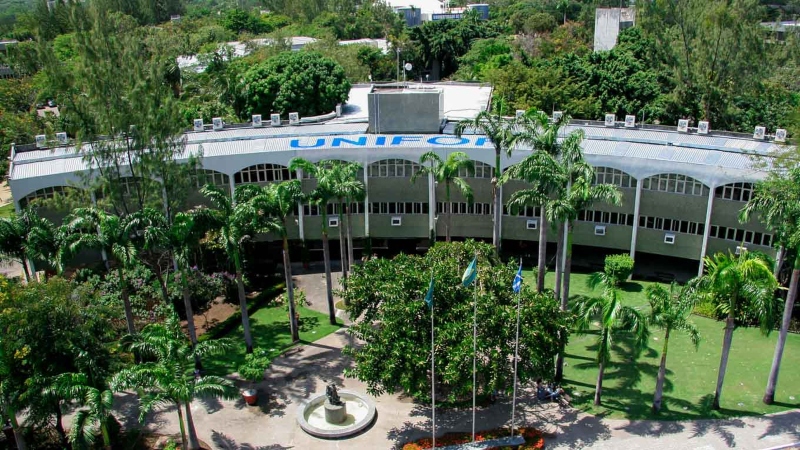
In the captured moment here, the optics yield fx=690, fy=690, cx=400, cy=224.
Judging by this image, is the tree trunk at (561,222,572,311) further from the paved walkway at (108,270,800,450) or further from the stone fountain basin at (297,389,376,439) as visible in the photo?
the stone fountain basin at (297,389,376,439)

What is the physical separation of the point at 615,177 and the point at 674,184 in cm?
367

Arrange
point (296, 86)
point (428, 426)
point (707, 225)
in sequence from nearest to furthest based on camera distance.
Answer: point (428, 426), point (707, 225), point (296, 86)

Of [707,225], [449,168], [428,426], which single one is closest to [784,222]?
[707,225]

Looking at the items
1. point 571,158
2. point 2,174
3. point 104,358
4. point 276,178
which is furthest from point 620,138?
point 2,174

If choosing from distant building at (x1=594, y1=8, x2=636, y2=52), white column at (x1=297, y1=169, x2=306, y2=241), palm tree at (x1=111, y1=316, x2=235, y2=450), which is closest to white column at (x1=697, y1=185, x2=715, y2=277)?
white column at (x1=297, y1=169, x2=306, y2=241)

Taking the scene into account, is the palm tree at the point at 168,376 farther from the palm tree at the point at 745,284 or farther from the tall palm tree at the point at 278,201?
the palm tree at the point at 745,284

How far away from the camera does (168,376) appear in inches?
1056

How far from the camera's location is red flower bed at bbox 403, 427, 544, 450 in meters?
30.3

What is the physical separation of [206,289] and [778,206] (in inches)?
1232

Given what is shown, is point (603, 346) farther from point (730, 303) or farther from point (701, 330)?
point (701, 330)

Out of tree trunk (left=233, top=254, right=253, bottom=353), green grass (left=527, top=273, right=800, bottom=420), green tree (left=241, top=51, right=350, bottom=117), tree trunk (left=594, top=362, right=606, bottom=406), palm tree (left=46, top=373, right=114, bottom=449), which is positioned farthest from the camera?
green tree (left=241, top=51, right=350, bottom=117)

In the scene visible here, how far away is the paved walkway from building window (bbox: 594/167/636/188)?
17650 mm

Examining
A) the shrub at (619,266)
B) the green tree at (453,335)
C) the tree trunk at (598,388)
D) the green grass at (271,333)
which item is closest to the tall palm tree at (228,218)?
the green grass at (271,333)

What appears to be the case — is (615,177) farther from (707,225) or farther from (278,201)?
(278,201)
